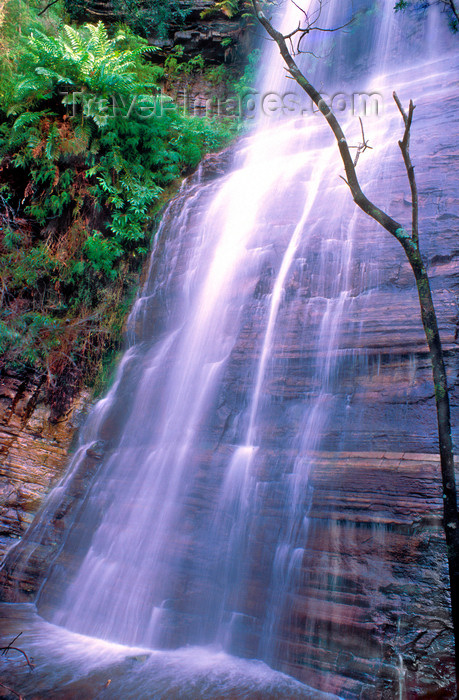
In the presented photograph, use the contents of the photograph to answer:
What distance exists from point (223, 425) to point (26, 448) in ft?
12.5

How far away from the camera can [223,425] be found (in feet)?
21.0

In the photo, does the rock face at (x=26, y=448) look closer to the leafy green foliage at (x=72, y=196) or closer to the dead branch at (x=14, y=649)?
the leafy green foliage at (x=72, y=196)

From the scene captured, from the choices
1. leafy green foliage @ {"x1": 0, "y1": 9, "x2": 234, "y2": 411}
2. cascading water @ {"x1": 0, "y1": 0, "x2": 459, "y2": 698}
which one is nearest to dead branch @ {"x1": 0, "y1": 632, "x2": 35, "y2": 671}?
cascading water @ {"x1": 0, "y1": 0, "x2": 459, "y2": 698}

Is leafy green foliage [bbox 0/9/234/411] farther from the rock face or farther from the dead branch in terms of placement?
the dead branch

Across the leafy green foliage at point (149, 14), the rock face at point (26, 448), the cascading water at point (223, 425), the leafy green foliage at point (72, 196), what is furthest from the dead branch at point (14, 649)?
the leafy green foliage at point (149, 14)

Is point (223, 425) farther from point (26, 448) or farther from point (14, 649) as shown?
point (26, 448)

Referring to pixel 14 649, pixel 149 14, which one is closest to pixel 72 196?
pixel 14 649

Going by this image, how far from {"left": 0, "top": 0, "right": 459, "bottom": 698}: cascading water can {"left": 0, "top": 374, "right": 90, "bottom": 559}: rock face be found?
0.42 meters

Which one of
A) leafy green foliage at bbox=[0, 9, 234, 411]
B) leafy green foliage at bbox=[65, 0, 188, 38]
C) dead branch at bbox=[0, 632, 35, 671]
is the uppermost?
leafy green foliage at bbox=[65, 0, 188, 38]

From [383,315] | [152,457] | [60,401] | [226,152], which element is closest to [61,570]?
[152,457]

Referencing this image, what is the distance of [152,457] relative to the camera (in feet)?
21.9

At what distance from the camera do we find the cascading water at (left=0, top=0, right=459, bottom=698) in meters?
5.05

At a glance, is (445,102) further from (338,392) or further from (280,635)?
(280,635)

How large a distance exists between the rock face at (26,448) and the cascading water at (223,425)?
418 mm
